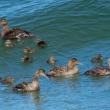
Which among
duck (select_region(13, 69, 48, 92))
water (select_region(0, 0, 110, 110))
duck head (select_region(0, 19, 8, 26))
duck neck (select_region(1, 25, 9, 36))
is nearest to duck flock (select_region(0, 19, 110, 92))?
duck (select_region(13, 69, 48, 92))

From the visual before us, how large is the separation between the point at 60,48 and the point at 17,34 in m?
1.58

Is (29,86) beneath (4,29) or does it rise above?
beneath

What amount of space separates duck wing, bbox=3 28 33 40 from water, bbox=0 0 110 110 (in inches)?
9.1

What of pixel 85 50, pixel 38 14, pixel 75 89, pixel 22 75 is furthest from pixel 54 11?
pixel 75 89

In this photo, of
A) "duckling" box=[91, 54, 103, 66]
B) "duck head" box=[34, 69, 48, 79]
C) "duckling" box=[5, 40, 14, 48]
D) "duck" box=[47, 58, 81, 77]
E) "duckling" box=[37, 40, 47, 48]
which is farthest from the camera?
"duckling" box=[5, 40, 14, 48]

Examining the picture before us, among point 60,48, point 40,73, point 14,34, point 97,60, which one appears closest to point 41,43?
point 60,48

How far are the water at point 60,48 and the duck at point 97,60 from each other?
0.15 meters

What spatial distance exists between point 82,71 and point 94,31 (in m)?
4.69

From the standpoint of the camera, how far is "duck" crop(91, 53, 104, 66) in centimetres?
2135

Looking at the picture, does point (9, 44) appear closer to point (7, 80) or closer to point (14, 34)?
point (14, 34)

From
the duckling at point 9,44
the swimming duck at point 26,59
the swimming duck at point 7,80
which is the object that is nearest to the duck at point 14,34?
the duckling at point 9,44

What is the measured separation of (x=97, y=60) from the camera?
21.3m

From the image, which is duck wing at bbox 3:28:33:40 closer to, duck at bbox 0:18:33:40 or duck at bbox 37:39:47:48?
duck at bbox 0:18:33:40

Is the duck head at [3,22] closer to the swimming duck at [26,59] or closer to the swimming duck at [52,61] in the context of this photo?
the swimming duck at [26,59]
